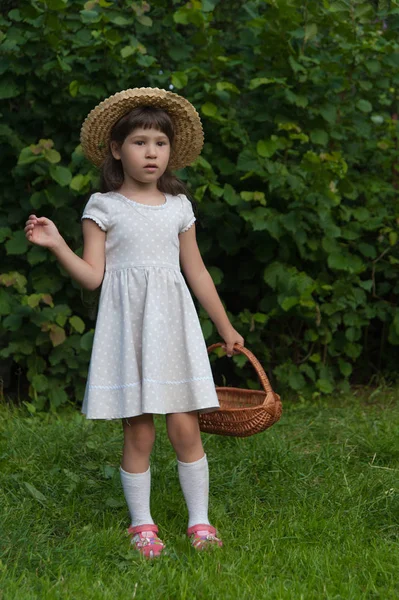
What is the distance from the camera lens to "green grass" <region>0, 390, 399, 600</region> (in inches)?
103

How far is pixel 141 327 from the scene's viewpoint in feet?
9.78

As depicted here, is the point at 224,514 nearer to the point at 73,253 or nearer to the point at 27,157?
the point at 73,253

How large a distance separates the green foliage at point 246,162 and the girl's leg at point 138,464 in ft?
5.00

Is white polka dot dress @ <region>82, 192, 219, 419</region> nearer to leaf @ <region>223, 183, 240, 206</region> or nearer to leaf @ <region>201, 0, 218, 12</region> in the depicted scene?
leaf @ <region>223, 183, 240, 206</region>

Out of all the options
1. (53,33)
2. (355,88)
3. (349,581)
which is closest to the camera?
(349,581)

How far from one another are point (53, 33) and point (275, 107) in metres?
1.25

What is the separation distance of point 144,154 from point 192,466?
1.05 meters

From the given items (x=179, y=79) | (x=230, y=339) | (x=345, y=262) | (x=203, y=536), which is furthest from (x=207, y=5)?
(x=203, y=536)

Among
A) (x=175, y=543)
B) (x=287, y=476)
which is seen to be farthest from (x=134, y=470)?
(x=287, y=476)

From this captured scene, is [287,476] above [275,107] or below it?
below

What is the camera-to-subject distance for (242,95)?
5215mm

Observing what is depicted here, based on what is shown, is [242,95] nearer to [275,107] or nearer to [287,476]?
[275,107]

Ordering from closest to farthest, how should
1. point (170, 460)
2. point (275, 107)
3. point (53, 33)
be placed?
point (170, 460)
point (53, 33)
point (275, 107)

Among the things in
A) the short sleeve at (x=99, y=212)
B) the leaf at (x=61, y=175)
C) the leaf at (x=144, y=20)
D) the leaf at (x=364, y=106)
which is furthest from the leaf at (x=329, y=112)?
the short sleeve at (x=99, y=212)
